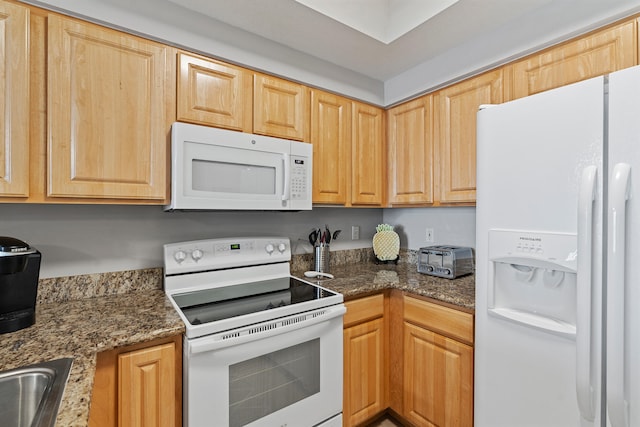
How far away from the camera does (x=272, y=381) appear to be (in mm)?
1396

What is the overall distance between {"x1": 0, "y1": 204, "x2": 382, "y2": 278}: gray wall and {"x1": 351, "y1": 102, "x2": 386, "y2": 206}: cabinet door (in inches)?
23.3

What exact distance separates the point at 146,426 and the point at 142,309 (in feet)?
1.47

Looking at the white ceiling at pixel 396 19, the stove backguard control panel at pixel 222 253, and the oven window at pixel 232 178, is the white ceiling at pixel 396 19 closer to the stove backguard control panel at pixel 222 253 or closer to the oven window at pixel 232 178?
the oven window at pixel 232 178

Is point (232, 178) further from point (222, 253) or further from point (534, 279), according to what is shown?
point (534, 279)

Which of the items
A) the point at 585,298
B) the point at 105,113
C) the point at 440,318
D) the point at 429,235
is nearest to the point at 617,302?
the point at 585,298

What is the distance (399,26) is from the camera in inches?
72.8

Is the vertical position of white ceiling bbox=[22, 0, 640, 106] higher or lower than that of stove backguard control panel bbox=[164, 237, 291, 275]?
higher

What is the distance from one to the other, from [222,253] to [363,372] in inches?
41.5

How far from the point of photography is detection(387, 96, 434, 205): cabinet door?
6.89 feet

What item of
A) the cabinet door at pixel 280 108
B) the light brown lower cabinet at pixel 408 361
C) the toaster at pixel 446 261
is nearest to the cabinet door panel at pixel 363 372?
the light brown lower cabinet at pixel 408 361

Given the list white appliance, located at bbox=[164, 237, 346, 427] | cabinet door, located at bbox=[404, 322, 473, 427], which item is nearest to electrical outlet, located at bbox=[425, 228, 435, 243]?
cabinet door, located at bbox=[404, 322, 473, 427]

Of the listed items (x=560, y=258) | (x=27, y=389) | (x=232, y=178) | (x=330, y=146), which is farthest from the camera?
(x=330, y=146)

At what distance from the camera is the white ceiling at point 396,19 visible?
152cm

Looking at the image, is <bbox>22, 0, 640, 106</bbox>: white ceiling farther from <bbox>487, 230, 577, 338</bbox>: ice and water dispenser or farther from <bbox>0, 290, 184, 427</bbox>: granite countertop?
<bbox>0, 290, 184, 427</bbox>: granite countertop
